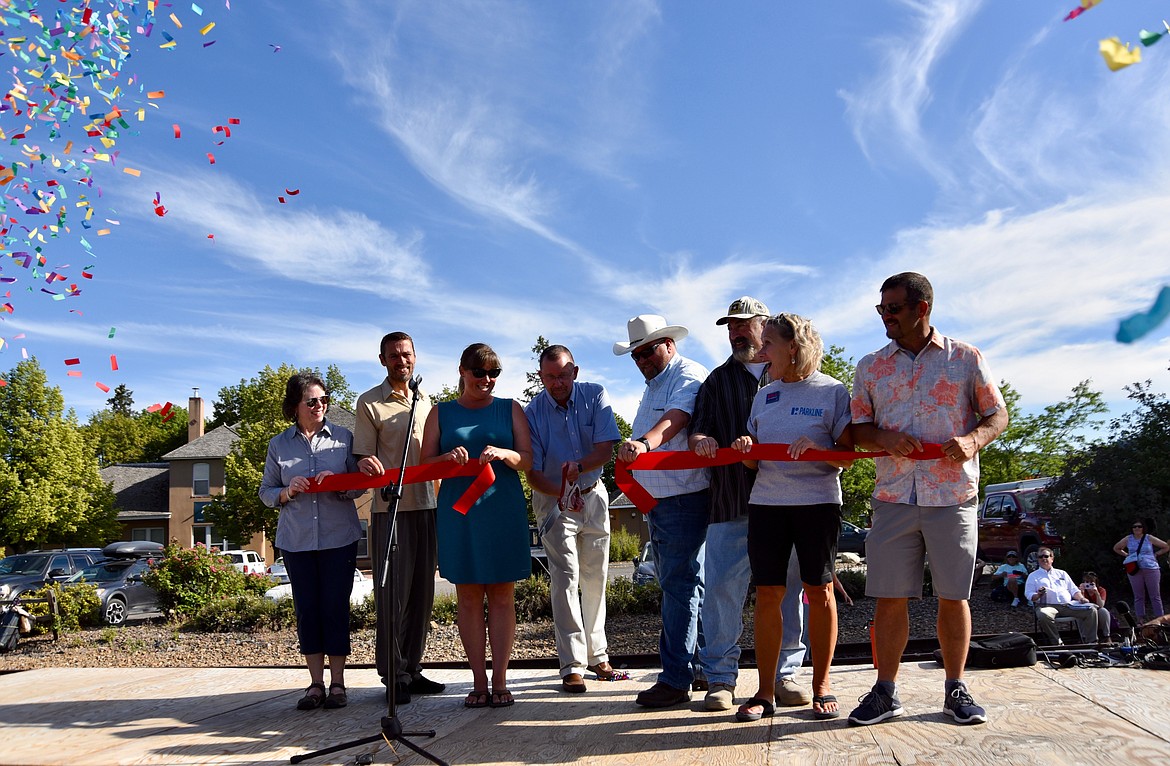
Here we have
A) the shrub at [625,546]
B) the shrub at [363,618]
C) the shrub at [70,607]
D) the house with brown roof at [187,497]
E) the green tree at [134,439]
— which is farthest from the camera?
the green tree at [134,439]

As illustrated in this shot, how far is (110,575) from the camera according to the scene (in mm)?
17891

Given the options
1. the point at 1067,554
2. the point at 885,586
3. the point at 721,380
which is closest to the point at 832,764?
the point at 885,586

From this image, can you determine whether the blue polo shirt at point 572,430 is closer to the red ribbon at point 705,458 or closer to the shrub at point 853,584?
the red ribbon at point 705,458

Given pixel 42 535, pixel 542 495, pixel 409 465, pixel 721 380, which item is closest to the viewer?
pixel 721 380

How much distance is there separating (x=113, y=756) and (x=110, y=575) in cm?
1594

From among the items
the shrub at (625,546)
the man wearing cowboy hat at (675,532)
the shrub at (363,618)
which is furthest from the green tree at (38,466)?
the man wearing cowboy hat at (675,532)

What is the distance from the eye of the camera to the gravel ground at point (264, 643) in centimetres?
1050

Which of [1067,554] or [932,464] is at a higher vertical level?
[932,464]

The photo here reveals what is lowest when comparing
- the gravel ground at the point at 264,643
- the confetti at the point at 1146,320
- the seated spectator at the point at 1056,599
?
the gravel ground at the point at 264,643

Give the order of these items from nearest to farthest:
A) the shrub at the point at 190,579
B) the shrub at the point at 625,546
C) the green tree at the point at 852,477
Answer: the shrub at the point at 190,579, the shrub at the point at 625,546, the green tree at the point at 852,477

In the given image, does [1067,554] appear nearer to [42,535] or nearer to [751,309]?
[751,309]

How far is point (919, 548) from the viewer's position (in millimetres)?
4090

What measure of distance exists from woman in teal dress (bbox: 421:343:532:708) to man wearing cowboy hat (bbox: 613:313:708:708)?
0.76 metres

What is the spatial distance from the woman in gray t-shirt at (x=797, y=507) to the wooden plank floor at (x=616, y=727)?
0.31 m
